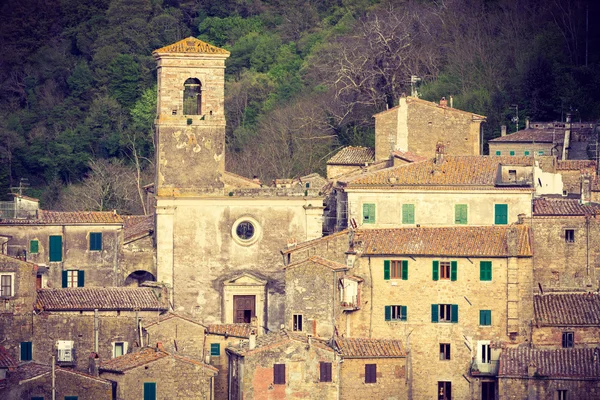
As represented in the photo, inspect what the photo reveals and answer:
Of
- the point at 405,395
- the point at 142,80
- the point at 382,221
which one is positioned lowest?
the point at 405,395

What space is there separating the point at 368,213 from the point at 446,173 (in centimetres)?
301

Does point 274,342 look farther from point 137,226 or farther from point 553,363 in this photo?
point 137,226

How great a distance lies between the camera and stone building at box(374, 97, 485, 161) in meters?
76.6

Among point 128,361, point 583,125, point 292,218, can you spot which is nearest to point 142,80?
point 583,125

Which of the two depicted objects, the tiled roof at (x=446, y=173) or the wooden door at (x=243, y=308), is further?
the tiled roof at (x=446, y=173)

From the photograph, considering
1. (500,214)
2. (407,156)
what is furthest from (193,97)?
(500,214)

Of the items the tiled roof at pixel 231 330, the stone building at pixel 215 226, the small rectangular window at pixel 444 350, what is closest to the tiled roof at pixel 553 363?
the small rectangular window at pixel 444 350

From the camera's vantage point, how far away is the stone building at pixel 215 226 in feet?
226

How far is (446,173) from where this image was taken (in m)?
69.9

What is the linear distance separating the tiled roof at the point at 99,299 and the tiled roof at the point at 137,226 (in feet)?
9.30

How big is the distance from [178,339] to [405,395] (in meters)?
6.98

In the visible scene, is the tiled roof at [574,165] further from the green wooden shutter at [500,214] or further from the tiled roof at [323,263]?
the tiled roof at [323,263]

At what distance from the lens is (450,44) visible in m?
90.2

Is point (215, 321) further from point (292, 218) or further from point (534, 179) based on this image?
point (534, 179)
